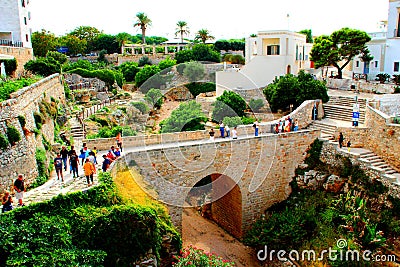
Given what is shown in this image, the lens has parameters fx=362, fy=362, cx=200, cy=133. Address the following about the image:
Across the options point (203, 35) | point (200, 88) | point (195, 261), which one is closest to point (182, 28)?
point (203, 35)

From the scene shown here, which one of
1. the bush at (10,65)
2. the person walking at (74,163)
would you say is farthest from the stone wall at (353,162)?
the bush at (10,65)

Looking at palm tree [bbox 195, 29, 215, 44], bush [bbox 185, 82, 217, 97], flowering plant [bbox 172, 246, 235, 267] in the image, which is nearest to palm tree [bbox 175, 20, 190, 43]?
palm tree [bbox 195, 29, 215, 44]

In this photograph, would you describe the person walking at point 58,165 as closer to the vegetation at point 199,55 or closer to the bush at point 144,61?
the vegetation at point 199,55

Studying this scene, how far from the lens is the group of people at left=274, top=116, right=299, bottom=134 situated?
1546 centimetres

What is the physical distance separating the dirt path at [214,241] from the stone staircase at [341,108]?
26.3 feet

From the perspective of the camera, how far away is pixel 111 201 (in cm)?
989

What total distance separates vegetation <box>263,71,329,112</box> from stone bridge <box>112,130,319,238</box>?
3169 millimetres

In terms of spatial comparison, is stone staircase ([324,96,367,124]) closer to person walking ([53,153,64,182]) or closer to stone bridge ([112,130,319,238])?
stone bridge ([112,130,319,238])

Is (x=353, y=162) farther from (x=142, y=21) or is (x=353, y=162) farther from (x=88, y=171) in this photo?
(x=142, y=21)

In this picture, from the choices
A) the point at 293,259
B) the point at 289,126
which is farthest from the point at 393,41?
the point at 293,259

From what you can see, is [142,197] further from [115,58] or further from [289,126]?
[115,58]

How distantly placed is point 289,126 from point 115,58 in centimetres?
3441

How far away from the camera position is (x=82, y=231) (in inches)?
347

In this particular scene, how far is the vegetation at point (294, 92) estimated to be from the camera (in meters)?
18.1
